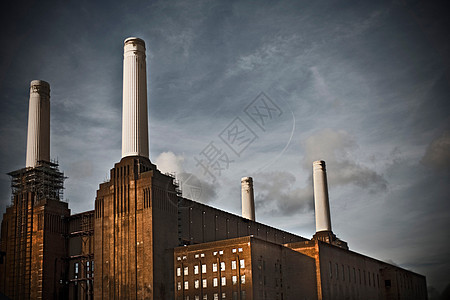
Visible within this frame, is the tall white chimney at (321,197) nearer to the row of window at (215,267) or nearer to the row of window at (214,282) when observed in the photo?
the row of window at (215,267)

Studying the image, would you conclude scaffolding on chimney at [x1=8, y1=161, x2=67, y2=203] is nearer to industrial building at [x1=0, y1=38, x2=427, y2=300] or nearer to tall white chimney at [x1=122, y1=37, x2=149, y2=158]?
industrial building at [x1=0, y1=38, x2=427, y2=300]

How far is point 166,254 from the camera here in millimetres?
80625

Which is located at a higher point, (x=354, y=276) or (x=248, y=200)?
(x=248, y=200)

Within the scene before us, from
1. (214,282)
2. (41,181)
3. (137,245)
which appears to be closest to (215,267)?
(214,282)

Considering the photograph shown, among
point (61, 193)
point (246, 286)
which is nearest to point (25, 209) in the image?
point (61, 193)

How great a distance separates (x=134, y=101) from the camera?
86.6 meters

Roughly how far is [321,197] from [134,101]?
189 feet

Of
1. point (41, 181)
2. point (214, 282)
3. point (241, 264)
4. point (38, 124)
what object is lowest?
point (214, 282)

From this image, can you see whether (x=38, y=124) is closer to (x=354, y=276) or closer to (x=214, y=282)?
(x=214, y=282)

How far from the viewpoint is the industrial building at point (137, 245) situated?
3078 inches

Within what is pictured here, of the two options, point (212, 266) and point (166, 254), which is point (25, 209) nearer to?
point (166, 254)

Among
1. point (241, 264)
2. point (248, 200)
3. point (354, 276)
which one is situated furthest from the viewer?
point (248, 200)

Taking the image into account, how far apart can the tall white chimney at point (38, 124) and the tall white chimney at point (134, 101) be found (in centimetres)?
2102

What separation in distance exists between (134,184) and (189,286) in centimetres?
1734
